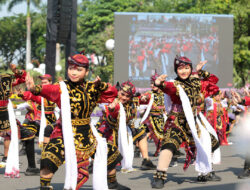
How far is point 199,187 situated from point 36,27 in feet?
191

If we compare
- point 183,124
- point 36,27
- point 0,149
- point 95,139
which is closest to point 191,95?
point 183,124

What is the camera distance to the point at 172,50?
3119 centimetres

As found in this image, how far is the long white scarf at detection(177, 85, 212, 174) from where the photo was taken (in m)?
7.55

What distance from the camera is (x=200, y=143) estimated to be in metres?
7.68

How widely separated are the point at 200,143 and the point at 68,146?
7.64 feet

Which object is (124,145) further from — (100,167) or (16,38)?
(16,38)

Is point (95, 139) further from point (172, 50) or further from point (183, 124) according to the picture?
point (172, 50)

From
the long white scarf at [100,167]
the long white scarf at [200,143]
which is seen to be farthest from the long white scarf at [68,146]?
the long white scarf at [200,143]

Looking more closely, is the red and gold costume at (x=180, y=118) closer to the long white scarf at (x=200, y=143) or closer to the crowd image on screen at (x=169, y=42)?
the long white scarf at (x=200, y=143)

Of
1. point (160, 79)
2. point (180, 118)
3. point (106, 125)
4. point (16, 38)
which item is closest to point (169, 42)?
point (106, 125)

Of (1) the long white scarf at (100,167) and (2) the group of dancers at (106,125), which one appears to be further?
(1) the long white scarf at (100,167)

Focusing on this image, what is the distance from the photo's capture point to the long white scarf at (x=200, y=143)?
7.55 meters

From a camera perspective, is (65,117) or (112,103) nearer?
(65,117)

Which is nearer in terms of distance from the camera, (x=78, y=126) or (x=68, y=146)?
(x=68, y=146)
